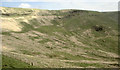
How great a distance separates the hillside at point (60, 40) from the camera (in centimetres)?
5134

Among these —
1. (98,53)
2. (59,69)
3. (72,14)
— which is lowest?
(98,53)

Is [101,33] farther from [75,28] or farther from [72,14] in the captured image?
[72,14]

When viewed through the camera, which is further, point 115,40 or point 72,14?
point 72,14

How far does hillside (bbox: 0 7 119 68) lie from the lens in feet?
168

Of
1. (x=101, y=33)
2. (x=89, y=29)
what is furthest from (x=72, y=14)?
(x=101, y=33)

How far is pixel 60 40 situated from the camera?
9375cm

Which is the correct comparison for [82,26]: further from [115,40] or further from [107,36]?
[115,40]

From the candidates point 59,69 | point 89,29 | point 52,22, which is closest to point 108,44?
point 89,29

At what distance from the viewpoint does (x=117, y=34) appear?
105 meters

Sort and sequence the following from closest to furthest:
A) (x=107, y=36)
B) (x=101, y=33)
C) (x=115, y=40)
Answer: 1. (x=115, y=40)
2. (x=107, y=36)
3. (x=101, y=33)

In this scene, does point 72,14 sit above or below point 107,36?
above

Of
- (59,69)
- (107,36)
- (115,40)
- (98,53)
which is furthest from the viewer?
(107,36)

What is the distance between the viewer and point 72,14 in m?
173

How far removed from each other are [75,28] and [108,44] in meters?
46.8
